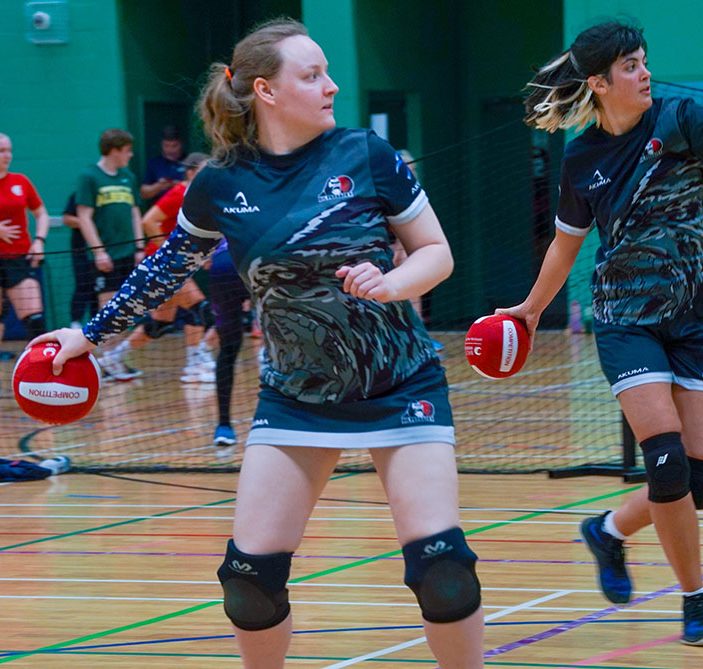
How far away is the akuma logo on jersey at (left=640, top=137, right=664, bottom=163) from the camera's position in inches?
175

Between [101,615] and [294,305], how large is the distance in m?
1.99

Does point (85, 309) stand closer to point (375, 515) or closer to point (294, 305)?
point (375, 515)

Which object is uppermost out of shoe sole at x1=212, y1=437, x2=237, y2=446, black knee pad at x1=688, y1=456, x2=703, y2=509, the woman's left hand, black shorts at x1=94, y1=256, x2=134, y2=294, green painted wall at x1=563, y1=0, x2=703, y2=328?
green painted wall at x1=563, y1=0, x2=703, y2=328

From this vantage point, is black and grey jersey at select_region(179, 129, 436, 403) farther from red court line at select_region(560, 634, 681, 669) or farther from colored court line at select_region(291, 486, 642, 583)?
colored court line at select_region(291, 486, 642, 583)

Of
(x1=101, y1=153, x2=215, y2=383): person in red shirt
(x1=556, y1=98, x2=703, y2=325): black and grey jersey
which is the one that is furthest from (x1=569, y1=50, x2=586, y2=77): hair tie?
(x1=101, y1=153, x2=215, y2=383): person in red shirt

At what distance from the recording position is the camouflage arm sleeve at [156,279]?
3807 mm

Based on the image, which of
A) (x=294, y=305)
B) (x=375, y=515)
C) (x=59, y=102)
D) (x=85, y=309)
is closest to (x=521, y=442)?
(x=375, y=515)

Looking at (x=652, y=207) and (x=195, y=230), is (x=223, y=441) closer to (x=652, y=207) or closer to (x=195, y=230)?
(x=652, y=207)

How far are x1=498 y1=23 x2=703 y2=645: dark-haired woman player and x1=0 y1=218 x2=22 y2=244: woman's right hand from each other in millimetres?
7660

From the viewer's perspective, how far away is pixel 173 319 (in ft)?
35.8

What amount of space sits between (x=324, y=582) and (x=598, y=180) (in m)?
1.87

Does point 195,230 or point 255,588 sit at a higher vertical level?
point 195,230

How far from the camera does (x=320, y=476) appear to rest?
11.7 ft

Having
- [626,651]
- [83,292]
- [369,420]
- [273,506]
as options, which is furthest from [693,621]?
[83,292]
